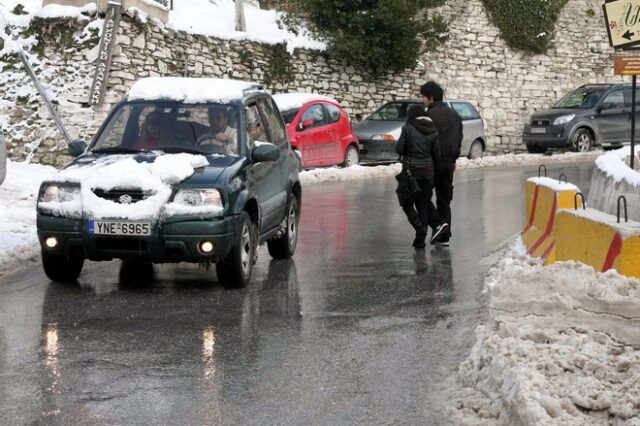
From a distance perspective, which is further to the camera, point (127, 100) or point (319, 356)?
point (127, 100)

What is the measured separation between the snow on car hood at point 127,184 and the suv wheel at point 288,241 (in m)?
2.22

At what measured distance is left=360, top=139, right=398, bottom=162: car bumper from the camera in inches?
1073

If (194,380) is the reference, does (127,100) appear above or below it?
above

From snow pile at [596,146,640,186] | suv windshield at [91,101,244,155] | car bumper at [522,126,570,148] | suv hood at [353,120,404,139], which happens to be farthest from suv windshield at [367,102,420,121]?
suv windshield at [91,101,244,155]

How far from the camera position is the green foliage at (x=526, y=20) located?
38.8 m

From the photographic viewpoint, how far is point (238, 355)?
7.61 meters

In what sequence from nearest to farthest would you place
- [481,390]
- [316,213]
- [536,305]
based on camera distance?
1. [481,390]
2. [536,305]
3. [316,213]

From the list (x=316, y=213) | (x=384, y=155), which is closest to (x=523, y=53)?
(x=384, y=155)

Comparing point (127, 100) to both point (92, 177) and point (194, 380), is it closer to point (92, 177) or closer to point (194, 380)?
point (92, 177)

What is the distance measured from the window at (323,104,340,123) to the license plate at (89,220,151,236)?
620 inches

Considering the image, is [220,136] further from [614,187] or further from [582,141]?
[582,141]

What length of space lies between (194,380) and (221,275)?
3272 millimetres

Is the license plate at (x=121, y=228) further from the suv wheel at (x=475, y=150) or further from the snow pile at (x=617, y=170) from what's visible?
the suv wheel at (x=475, y=150)

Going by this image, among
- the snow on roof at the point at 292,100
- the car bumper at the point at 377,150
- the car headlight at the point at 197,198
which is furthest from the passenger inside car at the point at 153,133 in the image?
the car bumper at the point at 377,150
